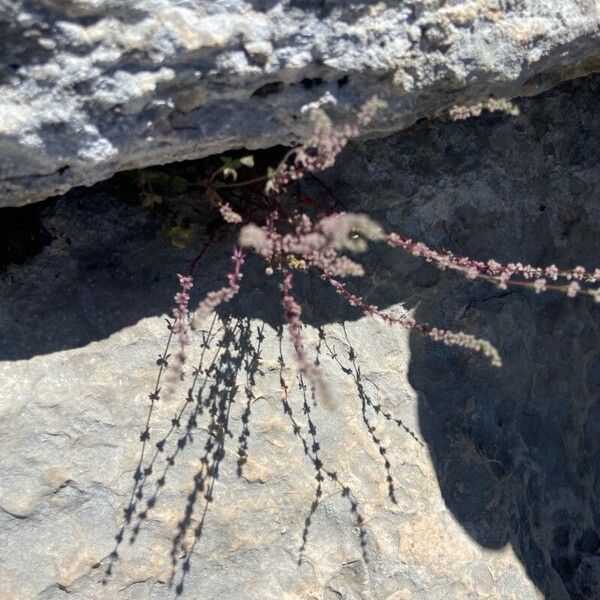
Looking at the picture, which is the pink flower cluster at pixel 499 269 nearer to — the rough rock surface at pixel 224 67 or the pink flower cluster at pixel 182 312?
the rough rock surface at pixel 224 67

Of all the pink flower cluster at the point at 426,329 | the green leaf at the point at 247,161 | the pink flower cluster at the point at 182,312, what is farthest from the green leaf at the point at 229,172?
the pink flower cluster at the point at 426,329

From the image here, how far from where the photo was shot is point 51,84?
2510mm

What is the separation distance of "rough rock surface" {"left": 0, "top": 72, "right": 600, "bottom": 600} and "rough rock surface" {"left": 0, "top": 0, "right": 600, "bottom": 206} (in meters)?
0.65

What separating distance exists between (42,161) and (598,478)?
3.34 metres

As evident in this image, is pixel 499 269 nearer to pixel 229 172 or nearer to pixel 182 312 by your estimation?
pixel 229 172

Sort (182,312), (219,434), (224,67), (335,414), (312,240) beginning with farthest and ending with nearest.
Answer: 1. (335,414)
2. (219,434)
3. (182,312)
4. (312,240)
5. (224,67)

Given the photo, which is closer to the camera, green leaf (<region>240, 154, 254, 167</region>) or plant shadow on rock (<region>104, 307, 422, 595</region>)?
green leaf (<region>240, 154, 254, 167</region>)

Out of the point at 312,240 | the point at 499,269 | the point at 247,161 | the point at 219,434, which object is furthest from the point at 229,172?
the point at 499,269

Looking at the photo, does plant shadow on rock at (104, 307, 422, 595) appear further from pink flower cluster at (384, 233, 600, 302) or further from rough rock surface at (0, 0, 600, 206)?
rough rock surface at (0, 0, 600, 206)

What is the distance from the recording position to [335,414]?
11.9 feet

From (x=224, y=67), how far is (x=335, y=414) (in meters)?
1.60

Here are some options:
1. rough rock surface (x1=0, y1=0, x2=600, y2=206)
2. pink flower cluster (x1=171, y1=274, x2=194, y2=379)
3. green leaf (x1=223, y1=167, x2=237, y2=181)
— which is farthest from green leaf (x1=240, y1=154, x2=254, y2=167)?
pink flower cluster (x1=171, y1=274, x2=194, y2=379)

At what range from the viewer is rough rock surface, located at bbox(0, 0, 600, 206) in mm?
2484

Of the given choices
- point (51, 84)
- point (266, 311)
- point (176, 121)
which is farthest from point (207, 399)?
point (51, 84)
